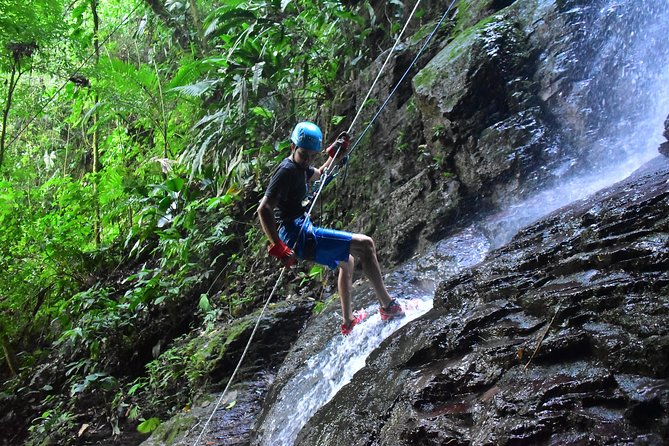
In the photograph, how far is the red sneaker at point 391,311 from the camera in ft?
14.2

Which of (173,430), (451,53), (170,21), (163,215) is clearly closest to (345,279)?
(173,430)

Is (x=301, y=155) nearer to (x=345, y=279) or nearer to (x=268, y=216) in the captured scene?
(x=268, y=216)

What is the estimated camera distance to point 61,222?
902 cm

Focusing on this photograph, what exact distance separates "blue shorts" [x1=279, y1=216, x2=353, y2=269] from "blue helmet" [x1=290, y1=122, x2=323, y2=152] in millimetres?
631

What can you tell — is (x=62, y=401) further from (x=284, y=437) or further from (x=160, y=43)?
(x=160, y=43)

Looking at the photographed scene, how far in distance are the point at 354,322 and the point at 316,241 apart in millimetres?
882

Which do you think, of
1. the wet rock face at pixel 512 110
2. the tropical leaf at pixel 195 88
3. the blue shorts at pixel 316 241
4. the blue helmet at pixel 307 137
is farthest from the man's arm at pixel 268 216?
the tropical leaf at pixel 195 88

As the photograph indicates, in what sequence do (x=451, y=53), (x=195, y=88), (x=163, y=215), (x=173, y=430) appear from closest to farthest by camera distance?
1. (x=173, y=430)
2. (x=451, y=53)
3. (x=195, y=88)
4. (x=163, y=215)

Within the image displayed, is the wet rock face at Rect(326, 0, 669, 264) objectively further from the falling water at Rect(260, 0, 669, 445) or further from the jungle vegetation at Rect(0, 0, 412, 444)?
the jungle vegetation at Rect(0, 0, 412, 444)

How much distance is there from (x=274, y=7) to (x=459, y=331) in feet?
22.1

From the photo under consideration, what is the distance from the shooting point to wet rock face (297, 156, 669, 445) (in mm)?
2072

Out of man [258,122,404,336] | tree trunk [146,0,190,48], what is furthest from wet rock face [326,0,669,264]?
tree trunk [146,0,190,48]

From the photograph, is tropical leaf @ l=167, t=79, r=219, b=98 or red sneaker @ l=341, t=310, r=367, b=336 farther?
tropical leaf @ l=167, t=79, r=219, b=98

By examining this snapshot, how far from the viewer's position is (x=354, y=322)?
14.8 feet
